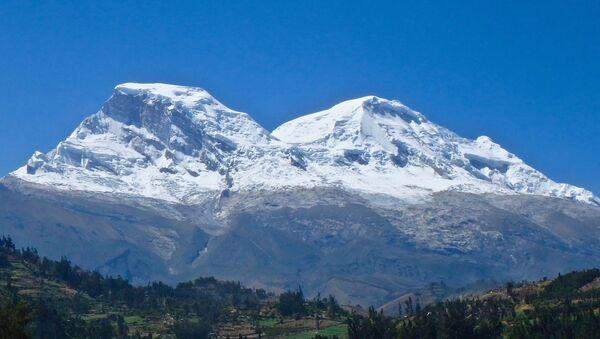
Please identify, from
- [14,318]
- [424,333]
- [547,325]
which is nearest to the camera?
[14,318]

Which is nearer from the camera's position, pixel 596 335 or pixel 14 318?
pixel 14 318

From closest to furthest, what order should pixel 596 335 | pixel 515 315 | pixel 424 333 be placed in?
pixel 596 335
pixel 424 333
pixel 515 315

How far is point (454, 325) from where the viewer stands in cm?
18362

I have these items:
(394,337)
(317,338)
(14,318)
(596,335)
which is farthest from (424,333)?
(14,318)

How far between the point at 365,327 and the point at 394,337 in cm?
822

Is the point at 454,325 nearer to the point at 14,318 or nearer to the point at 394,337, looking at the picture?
the point at 394,337

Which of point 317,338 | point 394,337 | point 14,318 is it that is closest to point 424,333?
point 394,337

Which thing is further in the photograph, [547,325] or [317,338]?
[317,338]

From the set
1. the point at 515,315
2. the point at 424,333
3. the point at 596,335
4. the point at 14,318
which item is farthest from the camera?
the point at 515,315

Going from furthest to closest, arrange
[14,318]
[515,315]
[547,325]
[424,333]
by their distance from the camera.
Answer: [515,315] → [424,333] → [547,325] → [14,318]

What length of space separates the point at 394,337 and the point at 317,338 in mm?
13843

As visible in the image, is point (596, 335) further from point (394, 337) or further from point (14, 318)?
point (14, 318)

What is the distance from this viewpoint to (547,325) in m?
176

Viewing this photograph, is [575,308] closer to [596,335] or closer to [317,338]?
[596,335]
